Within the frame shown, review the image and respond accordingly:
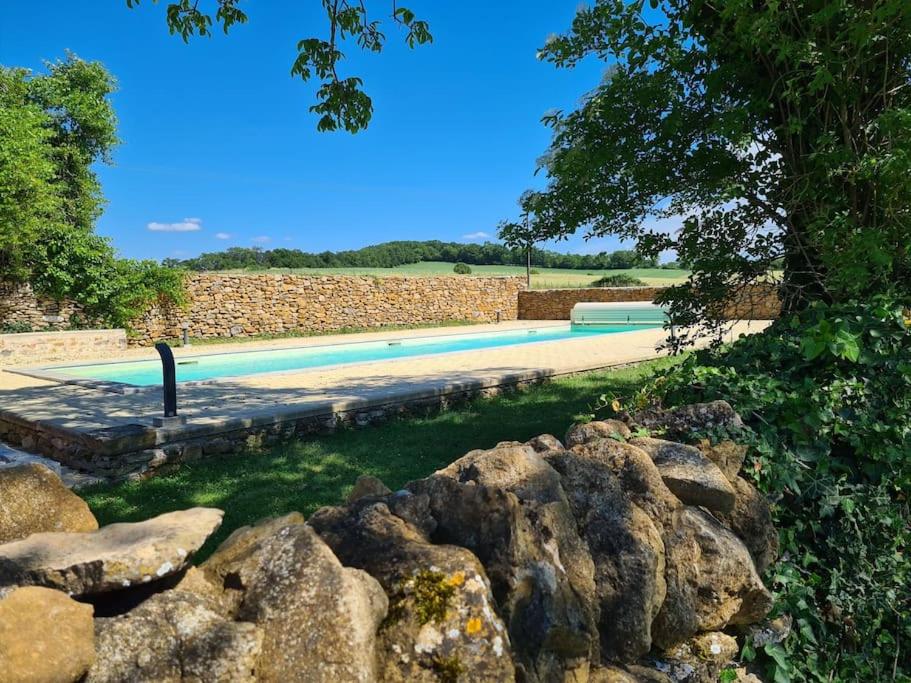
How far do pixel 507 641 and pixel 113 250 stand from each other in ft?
Answer: 61.2

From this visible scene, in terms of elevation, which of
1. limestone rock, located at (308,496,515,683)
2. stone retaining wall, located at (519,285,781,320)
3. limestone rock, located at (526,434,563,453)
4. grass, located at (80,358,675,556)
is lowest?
Answer: grass, located at (80,358,675,556)

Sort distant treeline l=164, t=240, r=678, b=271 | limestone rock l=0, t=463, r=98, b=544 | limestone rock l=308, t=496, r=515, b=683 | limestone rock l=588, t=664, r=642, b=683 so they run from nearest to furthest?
1. limestone rock l=308, t=496, r=515, b=683
2. limestone rock l=0, t=463, r=98, b=544
3. limestone rock l=588, t=664, r=642, b=683
4. distant treeline l=164, t=240, r=678, b=271

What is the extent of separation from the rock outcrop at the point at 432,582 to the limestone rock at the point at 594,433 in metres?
0.17

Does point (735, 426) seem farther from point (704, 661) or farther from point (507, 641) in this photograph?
point (507, 641)

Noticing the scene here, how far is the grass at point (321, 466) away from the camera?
453 centimetres

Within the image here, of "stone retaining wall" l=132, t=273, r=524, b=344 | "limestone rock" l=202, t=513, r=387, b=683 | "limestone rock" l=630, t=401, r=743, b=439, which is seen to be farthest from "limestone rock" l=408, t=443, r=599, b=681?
"stone retaining wall" l=132, t=273, r=524, b=344

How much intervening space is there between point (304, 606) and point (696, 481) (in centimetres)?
168

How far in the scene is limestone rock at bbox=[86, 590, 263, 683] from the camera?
1305mm

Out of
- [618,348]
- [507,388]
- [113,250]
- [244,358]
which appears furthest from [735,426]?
[113,250]

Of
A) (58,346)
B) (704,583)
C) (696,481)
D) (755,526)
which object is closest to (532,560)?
(704,583)

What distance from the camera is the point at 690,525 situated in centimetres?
240

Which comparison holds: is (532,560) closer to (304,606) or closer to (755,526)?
(304,606)

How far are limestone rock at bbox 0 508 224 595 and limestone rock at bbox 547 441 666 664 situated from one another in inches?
50.0

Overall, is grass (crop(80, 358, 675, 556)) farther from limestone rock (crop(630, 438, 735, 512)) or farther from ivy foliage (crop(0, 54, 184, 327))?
ivy foliage (crop(0, 54, 184, 327))
